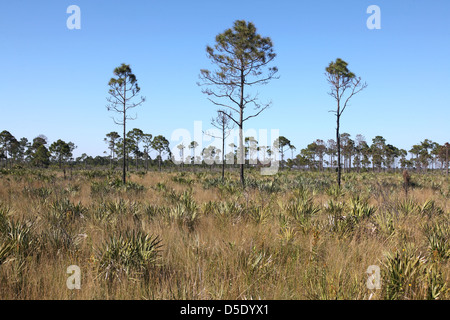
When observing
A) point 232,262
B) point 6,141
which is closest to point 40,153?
point 6,141

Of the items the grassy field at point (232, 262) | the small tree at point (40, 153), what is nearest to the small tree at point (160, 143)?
the small tree at point (40, 153)

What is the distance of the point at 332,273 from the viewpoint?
319 centimetres

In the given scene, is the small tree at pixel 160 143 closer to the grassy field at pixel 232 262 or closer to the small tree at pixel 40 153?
the small tree at pixel 40 153

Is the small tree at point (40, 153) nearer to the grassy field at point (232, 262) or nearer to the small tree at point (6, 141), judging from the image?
the small tree at point (6, 141)

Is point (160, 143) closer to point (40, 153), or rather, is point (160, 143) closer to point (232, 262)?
point (40, 153)

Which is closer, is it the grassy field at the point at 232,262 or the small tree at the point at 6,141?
the grassy field at the point at 232,262

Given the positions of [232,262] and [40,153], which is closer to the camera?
[232,262]

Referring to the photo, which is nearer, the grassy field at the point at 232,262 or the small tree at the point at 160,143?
the grassy field at the point at 232,262

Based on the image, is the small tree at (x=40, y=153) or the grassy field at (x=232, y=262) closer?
the grassy field at (x=232, y=262)

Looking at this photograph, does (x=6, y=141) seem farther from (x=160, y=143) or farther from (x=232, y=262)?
(x=232, y=262)

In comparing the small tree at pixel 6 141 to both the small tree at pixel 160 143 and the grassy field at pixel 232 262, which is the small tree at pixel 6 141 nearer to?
the small tree at pixel 160 143

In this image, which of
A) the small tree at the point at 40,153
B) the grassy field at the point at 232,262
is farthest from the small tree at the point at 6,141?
the grassy field at the point at 232,262

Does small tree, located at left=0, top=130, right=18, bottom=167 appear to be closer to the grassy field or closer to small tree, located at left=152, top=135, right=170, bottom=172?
small tree, located at left=152, top=135, right=170, bottom=172
